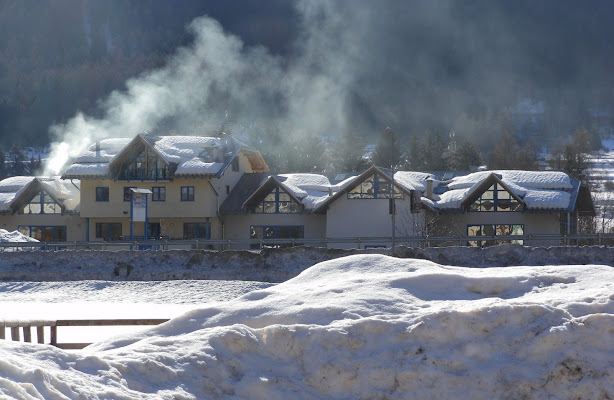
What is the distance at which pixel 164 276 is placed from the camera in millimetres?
27078

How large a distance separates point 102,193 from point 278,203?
11.0 meters

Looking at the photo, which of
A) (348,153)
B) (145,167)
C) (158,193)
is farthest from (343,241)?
(348,153)

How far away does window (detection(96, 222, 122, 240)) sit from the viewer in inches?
2014

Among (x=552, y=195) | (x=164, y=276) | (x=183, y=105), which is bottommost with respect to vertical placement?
(x=164, y=276)

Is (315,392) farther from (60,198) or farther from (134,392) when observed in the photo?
(60,198)

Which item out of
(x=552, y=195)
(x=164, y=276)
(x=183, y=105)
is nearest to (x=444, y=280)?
(x=164, y=276)

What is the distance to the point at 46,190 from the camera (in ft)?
171

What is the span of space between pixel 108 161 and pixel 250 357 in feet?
148

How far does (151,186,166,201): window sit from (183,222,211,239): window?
2096mm

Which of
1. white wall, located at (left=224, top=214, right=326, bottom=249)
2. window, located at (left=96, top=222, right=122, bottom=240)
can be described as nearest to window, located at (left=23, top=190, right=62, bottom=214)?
window, located at (left=96, top=222, right=122, bottom=240)

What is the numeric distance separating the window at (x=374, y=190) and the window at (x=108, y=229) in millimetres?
14643

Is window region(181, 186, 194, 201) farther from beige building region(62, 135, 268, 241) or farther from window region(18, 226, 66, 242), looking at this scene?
window region(18, 226, 66, 242)

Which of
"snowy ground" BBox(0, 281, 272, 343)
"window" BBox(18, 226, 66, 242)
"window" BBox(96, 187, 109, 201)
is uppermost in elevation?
"window" BBox(96, 187, 109, 201)

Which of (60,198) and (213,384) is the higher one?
(60,198)
